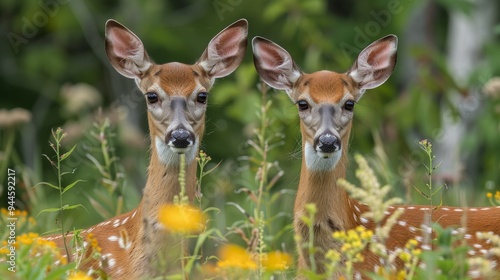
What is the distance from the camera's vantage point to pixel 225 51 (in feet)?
24.1

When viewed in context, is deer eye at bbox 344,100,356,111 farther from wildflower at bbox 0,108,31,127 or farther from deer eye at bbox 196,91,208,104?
wildflower at bbox 0,108,31,127

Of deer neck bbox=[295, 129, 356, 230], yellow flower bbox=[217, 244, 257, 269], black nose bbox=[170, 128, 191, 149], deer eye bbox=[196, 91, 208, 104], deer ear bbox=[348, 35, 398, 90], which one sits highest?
deer ear bbox=[348, 35, 398, 90]

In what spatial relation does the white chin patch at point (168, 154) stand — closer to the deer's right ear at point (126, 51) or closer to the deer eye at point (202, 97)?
the deer eye at point (202, 97)

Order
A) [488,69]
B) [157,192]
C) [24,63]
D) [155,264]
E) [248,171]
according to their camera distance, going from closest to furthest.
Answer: [155,264]
[157,192]
[248,171]
[488,69]
[24,63]

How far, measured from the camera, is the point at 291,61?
23.6 ft

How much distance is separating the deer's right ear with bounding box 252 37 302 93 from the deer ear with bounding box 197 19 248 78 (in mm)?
86

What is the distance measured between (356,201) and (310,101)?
733mm

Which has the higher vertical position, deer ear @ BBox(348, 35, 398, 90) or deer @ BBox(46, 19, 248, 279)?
deer ear @ BBox(348, 35, 398, 90)

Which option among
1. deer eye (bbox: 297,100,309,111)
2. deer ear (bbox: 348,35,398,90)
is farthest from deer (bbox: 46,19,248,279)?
deer ear (bbox: 348,35,398,90)

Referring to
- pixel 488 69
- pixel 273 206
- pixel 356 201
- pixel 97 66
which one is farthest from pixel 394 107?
pixel 97 66

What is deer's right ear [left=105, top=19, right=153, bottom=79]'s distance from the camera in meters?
7.22

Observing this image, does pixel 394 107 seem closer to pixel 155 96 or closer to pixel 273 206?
pixel 273 206

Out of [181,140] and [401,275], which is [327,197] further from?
[401,275]

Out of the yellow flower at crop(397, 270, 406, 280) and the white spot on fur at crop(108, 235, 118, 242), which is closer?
the yellow flower at crop(397, 270, 406, 280)
